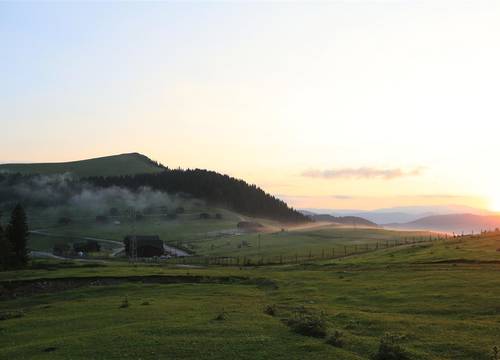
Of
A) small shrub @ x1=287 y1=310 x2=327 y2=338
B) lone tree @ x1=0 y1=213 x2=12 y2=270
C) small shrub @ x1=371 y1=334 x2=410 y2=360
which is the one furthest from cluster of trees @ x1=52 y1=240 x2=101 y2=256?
small shrub @ x1=371 y1=334 x2=410 y2=360

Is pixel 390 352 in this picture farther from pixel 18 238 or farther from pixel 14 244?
pixel 18 238

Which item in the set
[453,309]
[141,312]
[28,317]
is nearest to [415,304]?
[453,309]

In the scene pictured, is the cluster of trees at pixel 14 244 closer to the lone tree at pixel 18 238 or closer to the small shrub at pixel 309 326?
the lone tree at pixel 18 238

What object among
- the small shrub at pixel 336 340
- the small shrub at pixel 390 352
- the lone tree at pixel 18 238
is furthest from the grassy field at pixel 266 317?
the lone tree at pixel 18 238

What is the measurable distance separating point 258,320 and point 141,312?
→ 468 inches

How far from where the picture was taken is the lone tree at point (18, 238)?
109662 mm

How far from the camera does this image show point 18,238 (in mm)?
115875

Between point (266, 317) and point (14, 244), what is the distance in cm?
9438

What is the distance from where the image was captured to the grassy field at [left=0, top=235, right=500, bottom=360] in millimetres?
28219

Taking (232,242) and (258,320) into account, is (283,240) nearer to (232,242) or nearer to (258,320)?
(232,242)

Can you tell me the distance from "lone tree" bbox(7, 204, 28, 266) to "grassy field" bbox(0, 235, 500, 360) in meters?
51.9

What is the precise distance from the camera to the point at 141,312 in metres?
42.6

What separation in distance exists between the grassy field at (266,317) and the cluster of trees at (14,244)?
48477 millimetres

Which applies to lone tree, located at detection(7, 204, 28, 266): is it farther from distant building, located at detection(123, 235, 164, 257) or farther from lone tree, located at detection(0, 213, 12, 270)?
distant building, located at detection(123, 235, 164, 257)
